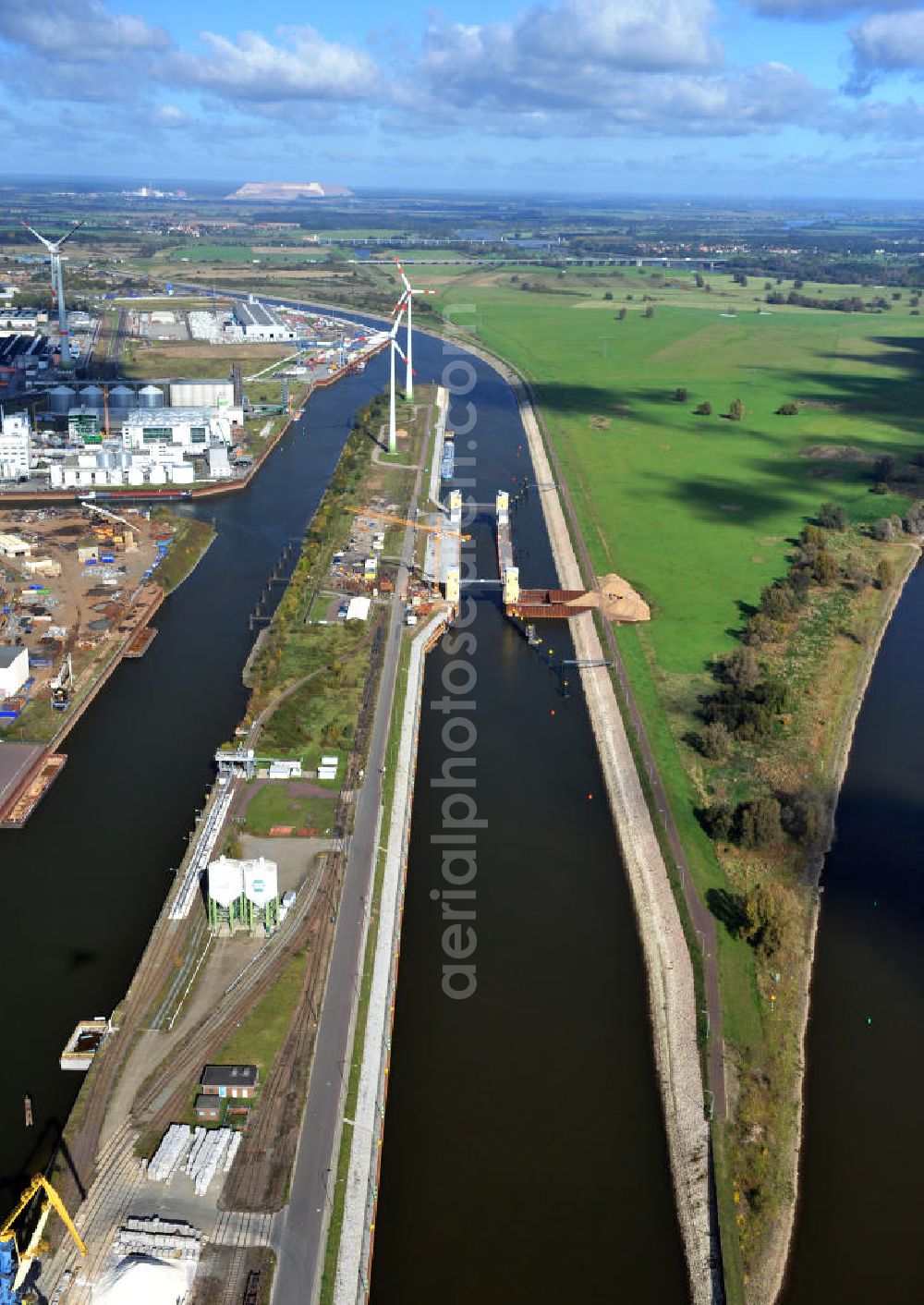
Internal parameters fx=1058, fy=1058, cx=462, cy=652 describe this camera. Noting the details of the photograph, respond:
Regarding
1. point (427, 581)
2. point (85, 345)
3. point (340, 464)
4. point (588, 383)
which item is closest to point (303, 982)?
point (427, 581)

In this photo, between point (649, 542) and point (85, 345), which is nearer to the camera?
point (649, 542)

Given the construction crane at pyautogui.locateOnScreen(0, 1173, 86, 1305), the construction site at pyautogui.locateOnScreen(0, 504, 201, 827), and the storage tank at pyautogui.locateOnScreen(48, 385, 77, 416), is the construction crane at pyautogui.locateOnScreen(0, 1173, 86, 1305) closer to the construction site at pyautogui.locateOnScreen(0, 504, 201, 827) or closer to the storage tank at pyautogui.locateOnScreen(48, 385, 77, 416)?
the construction site at pyautogui.locateOnScreen(0, 504, 201, 827)

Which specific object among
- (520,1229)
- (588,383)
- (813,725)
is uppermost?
(588,383)

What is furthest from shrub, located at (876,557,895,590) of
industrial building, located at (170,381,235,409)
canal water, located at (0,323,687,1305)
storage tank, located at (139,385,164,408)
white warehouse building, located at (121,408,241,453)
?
storage tank, located at (139,385,164,408)

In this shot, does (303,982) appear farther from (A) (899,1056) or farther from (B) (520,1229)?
(A) (899,1056)

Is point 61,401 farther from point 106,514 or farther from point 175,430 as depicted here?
point 106,514

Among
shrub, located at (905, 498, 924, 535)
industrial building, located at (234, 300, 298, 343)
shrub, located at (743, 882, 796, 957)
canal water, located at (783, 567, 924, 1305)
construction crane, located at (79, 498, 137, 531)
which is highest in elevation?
industrial building, located at (234, 300, 298, 343)

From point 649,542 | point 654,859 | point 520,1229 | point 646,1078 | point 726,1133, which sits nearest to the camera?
point 520,1229

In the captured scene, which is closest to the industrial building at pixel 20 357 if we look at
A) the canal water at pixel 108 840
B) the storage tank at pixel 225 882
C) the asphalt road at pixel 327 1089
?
the canal water at pixel 108 840

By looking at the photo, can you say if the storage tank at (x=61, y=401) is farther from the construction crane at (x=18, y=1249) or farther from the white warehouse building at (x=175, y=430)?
the construction crane at (x=18, y=1249)
